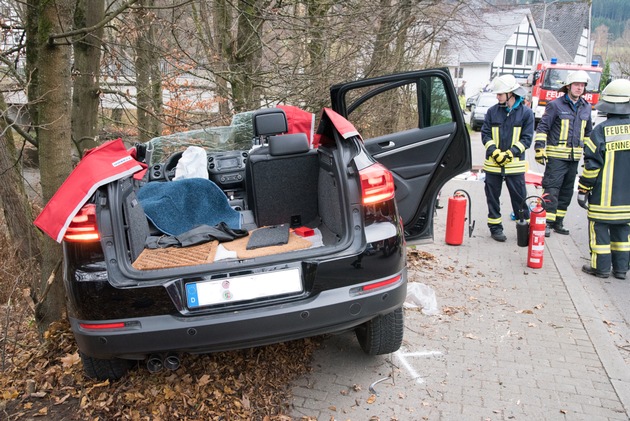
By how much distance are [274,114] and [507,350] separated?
8.63 feet

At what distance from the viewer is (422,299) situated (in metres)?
4.64

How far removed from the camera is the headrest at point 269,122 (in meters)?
4.46

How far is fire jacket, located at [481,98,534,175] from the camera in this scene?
6.62m

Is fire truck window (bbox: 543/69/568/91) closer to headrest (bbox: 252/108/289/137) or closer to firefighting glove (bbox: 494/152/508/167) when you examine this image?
firefighting glove (bbox: 494/152/508/167)

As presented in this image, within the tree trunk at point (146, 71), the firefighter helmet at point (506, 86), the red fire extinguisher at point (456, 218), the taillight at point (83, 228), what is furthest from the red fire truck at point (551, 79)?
the taillight at point (83, 228)

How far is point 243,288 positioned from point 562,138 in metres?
5.77

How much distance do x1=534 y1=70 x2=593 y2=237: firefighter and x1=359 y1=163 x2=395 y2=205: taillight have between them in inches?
183

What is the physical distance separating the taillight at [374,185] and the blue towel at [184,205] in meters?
1.32

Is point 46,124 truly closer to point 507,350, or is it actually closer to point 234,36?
point 507,350

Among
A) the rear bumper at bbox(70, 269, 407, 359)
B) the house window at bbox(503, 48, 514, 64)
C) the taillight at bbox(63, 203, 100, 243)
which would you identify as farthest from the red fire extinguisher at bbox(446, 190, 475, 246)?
the house window at bbox(503, 48, 514, 64)

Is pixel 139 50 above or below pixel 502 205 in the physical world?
above

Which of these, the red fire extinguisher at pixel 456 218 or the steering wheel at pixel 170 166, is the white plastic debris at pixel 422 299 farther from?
the steering wheel at pixel 170 166

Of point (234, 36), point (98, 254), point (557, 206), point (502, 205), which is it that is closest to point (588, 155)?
point (557, 206)

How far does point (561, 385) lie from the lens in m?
3.37
